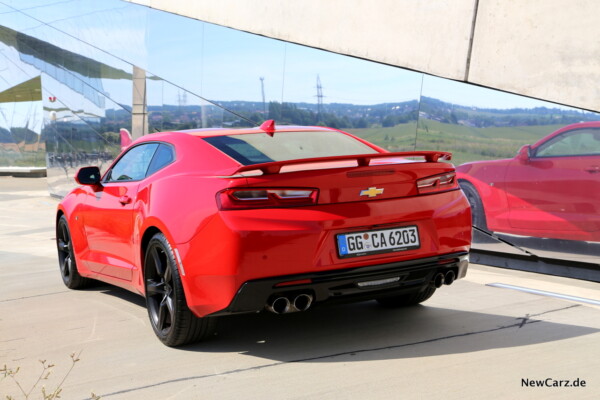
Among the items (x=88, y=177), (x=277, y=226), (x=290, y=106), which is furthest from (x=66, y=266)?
(x=290, y=106)

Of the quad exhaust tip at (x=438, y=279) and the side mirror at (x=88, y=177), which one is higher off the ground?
the side mirror at (x=88, y=177)

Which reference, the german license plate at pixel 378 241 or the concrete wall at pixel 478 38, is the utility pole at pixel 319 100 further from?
the german license plate at pixel 378 241

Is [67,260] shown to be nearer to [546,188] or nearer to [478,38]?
[546,188]

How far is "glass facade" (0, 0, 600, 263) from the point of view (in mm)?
8156

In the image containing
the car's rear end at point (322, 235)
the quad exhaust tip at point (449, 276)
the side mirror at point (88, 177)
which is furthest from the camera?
the side mirror at point (88, 177)

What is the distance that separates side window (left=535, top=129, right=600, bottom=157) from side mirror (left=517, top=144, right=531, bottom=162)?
11 cm

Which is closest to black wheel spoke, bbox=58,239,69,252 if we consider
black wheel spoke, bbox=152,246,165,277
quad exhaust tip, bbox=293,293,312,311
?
black wheel spoke, bbox=152,246,165,277

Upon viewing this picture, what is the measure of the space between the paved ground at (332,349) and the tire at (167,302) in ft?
0.31

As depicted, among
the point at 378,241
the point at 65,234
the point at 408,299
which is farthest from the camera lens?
the point at 65,234

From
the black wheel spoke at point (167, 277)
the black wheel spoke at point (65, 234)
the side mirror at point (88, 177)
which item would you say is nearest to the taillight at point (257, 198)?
the black wheel spoke at point (167, 277)

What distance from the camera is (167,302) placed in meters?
5.23

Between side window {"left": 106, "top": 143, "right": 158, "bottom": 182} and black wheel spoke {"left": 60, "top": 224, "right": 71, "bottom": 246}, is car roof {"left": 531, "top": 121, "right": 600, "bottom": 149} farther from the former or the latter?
black wheel spoke {"left": 60, "top": 224, "right": 71, "bottom": 246}

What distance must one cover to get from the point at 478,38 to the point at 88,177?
4.49m

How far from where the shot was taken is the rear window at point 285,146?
5.28 metres
